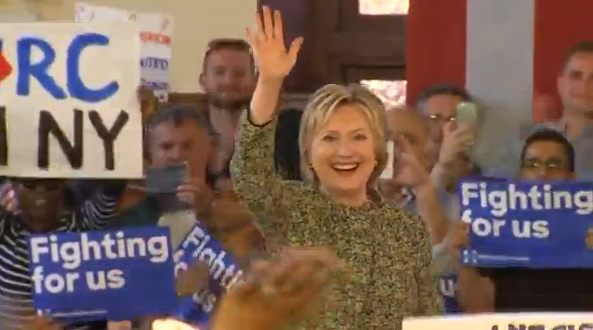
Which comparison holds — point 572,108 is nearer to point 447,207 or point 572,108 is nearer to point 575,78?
point 575,78

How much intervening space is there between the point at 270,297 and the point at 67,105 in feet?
4.88

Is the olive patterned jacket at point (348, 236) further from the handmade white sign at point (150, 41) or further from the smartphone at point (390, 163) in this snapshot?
the handmade white sign at point (150, 41)

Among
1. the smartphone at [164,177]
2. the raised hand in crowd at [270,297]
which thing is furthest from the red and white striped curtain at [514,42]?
the raised hand in crowd at [270,297]

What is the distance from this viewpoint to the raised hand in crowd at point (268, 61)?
1757 mm

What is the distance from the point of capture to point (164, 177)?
2.70 meters

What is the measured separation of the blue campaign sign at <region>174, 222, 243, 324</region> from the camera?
8.31 ft

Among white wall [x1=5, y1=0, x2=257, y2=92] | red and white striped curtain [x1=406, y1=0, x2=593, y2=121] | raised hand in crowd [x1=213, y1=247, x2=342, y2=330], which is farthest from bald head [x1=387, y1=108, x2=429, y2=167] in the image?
white wall [x1=5, y1=0, x2=257, y2=92]

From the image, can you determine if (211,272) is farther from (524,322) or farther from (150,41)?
(524,322)

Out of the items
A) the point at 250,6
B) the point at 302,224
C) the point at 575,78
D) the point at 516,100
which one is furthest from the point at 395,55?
the point at 302,224

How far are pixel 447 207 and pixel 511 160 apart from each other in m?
0.38

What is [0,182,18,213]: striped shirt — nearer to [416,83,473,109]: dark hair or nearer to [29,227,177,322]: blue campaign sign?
[29,227,177,322]: blue campaign sign

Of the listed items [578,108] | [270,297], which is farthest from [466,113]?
[270,297]

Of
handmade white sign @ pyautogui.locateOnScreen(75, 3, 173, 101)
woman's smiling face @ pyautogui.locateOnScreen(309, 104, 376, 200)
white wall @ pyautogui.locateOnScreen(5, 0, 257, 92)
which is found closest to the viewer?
woman's smiling face @ pyautogui.locateOnScreen(309, 104, 376, 200)

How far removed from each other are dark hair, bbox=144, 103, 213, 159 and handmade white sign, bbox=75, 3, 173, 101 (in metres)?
0.57
